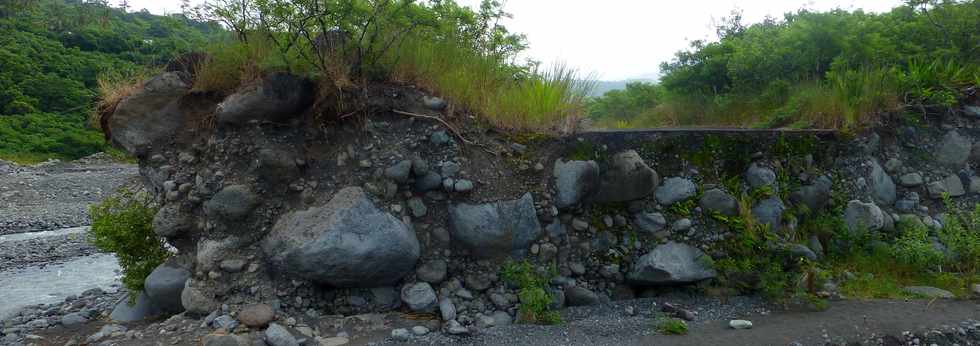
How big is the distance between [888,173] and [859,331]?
10.8 feet

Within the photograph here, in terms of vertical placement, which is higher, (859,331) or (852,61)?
(852,61)

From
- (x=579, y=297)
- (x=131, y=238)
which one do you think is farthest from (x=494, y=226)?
A: (x=131, y=238)

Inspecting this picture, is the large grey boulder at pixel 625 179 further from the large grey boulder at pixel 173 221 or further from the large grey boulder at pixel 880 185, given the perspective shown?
the large grey boulder at pixel 173 221

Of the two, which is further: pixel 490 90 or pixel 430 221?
pixel 490 90

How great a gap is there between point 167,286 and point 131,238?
2.73 feet

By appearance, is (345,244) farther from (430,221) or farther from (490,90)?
(490,90)

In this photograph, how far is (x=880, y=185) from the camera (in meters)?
7.11

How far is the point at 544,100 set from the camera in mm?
6156

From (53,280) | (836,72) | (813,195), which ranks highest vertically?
(836,72)

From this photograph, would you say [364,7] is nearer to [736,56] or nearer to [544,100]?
[544,100]

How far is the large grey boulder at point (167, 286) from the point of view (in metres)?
5.59

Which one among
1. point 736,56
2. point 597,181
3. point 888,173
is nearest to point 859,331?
point 597,181

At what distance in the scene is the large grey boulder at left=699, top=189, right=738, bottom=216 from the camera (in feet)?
20.3

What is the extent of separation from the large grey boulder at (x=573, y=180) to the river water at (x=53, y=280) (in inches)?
237
